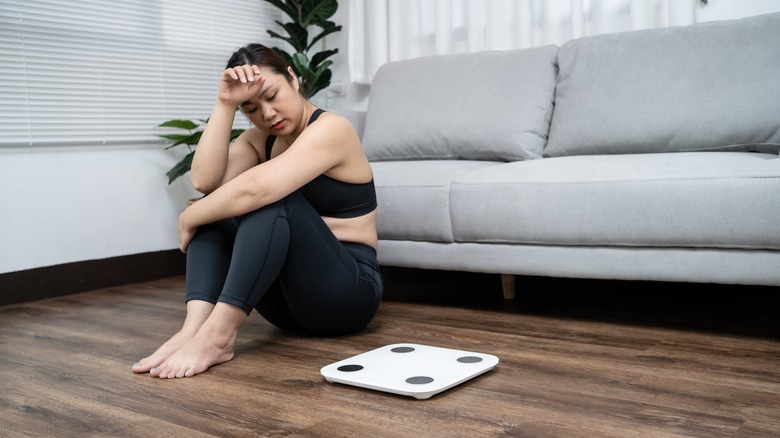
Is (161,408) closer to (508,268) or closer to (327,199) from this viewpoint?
(327,199)

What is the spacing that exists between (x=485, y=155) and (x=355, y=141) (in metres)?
0.90

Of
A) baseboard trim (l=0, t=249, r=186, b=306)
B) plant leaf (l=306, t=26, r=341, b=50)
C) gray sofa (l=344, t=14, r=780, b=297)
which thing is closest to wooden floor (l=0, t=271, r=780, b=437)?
gray sofa (l=344, t=14, r=780, b=297)

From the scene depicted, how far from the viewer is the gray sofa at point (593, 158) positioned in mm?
1892

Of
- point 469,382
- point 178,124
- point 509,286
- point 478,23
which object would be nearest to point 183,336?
point 469,382

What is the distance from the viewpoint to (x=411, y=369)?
1686 millimetres

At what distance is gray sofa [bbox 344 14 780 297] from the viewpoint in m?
1.89

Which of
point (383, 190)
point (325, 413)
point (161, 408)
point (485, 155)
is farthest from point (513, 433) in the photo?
point (485, 155)

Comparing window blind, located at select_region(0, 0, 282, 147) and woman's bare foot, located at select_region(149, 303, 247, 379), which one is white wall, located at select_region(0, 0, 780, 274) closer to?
window blind, located at select_region(0, 0, 282, 147)

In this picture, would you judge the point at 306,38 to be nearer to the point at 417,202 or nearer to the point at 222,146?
the point at 417,202

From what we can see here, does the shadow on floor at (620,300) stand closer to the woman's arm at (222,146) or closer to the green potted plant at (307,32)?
the woman's arm at (222,146)

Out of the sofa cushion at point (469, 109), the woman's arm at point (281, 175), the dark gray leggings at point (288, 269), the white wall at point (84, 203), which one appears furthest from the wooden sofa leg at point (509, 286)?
the white wall at point (84, 203)

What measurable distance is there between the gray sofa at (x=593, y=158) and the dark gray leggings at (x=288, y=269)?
415mm

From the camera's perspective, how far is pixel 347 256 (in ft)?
6.26

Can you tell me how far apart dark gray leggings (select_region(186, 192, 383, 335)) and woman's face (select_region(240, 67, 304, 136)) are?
23cm
